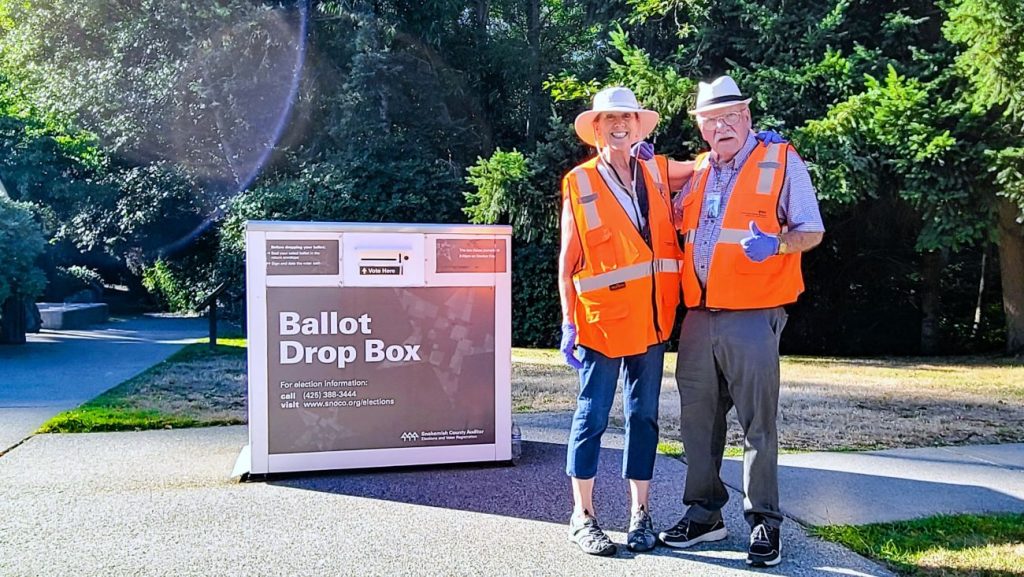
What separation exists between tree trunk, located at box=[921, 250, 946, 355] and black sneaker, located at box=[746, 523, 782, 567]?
13558mm

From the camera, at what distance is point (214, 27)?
56.0ft

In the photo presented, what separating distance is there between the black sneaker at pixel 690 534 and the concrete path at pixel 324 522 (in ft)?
0.17

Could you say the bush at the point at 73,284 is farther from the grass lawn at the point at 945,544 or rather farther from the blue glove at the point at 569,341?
the grass lawn at the point at 945,544

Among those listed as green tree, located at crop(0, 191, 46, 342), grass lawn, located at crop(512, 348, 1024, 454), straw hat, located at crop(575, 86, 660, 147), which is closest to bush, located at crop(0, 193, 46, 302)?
green tree, located at crop(0, 191, 46, 342)

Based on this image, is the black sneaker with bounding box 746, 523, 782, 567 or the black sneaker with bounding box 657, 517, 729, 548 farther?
the black sneaker with bounding box 657, 517, 729, 548

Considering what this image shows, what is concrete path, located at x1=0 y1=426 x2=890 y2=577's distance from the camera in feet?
11.7

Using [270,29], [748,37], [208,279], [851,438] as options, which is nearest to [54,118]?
[208,279]

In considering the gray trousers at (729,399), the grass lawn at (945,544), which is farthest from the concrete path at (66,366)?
the grass lawn at (945,544)

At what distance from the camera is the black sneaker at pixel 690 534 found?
3.82m

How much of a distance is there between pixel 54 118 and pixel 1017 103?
19.8 metres

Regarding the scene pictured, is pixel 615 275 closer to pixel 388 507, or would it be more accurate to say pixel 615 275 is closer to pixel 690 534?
pixel 690 534

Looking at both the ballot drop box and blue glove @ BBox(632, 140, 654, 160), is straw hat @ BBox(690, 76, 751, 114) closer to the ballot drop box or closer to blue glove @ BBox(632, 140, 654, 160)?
blue glove @ BBox(632, 140, 654, 160)

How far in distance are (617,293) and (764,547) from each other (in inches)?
49.2

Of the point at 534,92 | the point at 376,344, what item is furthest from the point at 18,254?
the point at 534,92
